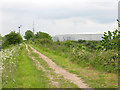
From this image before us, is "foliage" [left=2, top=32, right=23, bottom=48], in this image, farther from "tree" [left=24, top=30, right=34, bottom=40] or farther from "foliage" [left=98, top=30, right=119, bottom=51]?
"tree" [left=24, top=30, right=34, bottom=40]

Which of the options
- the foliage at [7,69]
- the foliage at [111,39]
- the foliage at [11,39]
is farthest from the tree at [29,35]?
the foliage at [111,39]

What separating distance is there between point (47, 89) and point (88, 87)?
144 cm

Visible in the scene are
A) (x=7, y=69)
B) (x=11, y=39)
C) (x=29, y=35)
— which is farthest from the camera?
(x=29, y=35)

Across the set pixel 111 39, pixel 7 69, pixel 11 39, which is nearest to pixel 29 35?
pixel 11 39

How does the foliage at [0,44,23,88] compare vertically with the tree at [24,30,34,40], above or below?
below

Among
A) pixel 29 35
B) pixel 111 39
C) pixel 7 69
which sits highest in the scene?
pixel 29 35

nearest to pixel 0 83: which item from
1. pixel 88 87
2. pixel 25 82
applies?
pixel 25 82

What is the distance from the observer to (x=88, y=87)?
24.4ft

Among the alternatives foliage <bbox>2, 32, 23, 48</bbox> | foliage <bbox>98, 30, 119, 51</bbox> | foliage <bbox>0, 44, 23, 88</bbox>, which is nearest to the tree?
foliage <bbox>2, 32, 23, 48</bbox>

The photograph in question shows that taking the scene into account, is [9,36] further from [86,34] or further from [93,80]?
[93,80]

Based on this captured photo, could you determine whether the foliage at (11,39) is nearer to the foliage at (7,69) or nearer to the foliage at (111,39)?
the foliage at (7,69)

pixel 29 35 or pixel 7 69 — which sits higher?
pixel 29 35

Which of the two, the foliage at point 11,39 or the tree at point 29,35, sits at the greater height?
the tree at point 29,35

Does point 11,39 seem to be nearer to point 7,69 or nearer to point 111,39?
point 7,69
